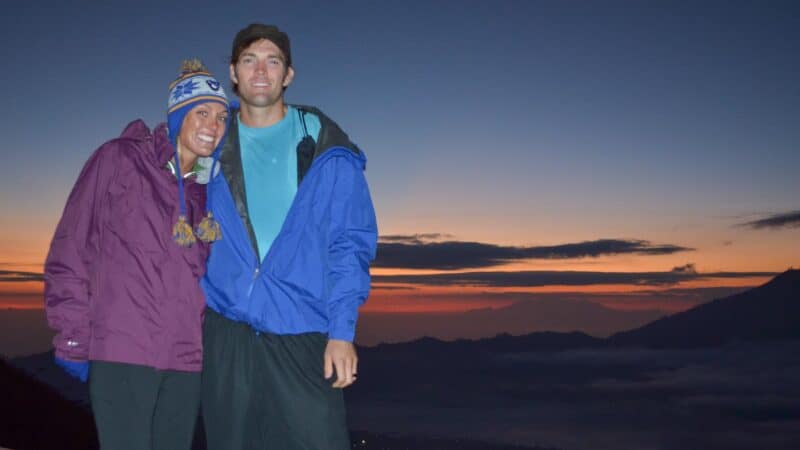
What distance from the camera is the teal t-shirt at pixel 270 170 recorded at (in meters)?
4.11

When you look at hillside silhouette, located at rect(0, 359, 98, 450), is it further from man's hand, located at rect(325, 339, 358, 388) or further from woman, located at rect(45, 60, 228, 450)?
man's hand, located at rect(325, 339, 358, 388)

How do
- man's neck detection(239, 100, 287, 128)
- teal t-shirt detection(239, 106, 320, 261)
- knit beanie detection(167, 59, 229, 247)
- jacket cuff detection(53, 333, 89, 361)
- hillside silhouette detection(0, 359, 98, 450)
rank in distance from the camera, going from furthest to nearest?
hillside silhouette detection(0, 359, 98, 450) < man's neck detection(239, 100, 287, 128) < teal t-shirt detection(239, 106, 320, 261) < knit beanie detection(167, 59, 229, 247) < jacket cuff detection(53, 333, 89, 361)

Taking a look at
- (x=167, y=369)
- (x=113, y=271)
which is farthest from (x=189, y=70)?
(x=167, y=369)

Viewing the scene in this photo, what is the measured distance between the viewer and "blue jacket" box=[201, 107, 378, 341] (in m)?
4.03

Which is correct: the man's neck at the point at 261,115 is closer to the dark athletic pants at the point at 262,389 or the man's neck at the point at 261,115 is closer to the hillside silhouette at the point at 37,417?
the dark athletic pants at the point at 262,389

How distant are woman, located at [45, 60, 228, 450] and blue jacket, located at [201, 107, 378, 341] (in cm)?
14

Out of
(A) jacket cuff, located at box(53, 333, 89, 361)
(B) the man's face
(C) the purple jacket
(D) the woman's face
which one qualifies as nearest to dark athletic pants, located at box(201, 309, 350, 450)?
(C) the purple jacket

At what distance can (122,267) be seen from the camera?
3.72 m

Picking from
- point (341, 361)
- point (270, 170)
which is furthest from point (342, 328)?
point (270, 170)

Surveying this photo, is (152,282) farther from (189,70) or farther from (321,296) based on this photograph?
(189,70)

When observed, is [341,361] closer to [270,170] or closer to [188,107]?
[270,170]

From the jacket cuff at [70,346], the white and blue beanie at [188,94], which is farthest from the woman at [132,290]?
the white and blue beanie at [188,94]

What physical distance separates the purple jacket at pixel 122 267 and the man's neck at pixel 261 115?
1.69 ft

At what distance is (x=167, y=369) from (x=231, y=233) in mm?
763
